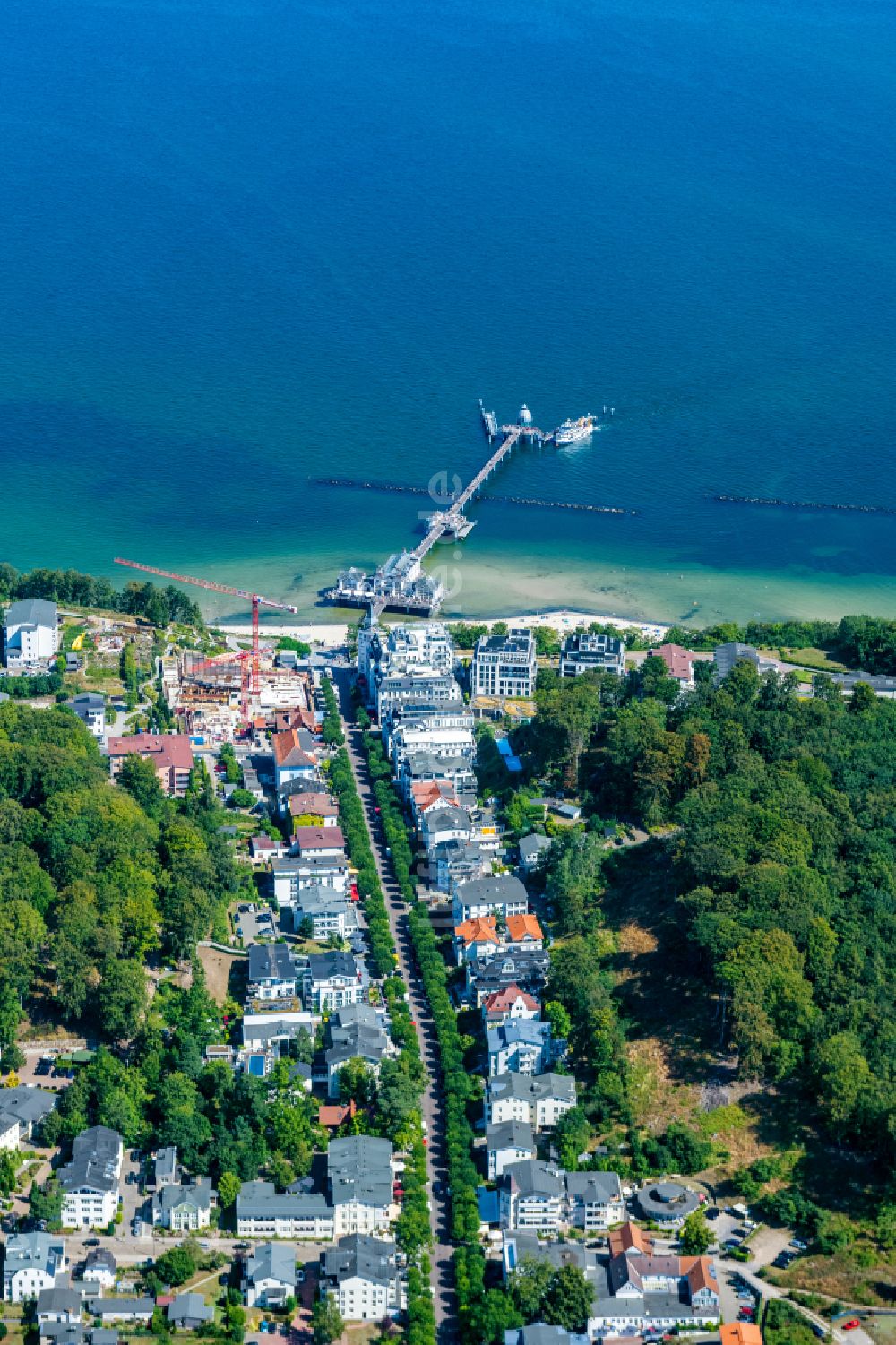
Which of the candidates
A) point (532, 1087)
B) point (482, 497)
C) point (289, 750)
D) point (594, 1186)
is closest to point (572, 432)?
point (482, 497)

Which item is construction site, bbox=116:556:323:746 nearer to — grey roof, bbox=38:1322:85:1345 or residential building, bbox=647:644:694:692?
residential building, bbox=647:644:694:692

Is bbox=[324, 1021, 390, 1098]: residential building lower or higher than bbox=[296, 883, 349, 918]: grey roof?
lower

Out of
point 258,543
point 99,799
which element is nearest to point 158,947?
point 99,799

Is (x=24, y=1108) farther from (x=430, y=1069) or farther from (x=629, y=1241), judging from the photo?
(x=629, y=1241)

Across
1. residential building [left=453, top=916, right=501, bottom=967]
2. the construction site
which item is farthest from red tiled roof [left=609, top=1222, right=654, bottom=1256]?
the construction site

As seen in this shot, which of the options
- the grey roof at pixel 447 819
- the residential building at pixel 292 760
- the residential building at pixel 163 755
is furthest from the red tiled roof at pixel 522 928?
the residential building at pixel 163 755

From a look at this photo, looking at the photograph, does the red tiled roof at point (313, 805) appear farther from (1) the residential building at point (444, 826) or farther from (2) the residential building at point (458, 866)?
(2) the residential building at point (458, 866)
